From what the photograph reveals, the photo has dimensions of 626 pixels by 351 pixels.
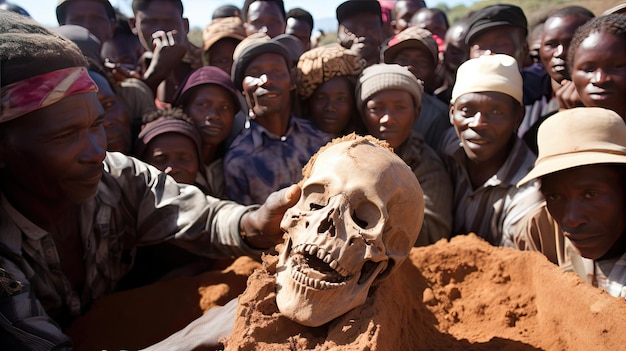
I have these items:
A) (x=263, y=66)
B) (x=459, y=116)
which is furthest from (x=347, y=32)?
(x=459, y=116)

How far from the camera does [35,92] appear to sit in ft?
7.56

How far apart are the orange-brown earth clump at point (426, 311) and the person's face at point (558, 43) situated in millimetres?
1951

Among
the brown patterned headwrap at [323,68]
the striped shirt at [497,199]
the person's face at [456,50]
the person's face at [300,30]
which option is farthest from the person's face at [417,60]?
the person's face at [300,30]

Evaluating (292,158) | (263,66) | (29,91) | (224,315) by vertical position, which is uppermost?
(29,91)

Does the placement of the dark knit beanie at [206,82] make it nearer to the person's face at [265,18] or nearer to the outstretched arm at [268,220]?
the outstretched arm at [268,220]

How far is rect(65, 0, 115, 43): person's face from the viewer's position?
515 cm

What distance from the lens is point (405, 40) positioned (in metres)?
4.64

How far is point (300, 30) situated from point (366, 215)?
4868 millimetres

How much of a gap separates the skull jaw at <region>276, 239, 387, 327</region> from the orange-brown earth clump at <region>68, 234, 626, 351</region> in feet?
0.16

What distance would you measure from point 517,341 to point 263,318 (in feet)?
3.63

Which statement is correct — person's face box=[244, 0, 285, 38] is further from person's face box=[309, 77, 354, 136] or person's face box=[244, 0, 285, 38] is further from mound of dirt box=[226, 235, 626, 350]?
mound of dirt box=[226, 235, 626, 350]

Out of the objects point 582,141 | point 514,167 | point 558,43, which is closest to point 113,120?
point 514,167

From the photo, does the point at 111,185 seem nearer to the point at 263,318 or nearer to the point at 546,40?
the point at 263,318

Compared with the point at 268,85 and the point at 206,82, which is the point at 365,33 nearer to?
the point at 268,85
